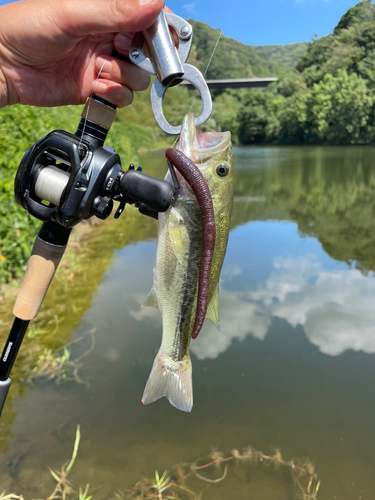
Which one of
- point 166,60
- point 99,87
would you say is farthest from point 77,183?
point 99,87

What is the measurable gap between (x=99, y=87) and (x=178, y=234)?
809 mm

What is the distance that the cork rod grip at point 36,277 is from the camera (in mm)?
1677

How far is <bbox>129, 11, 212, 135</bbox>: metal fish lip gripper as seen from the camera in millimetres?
1349

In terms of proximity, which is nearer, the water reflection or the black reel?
the black reel

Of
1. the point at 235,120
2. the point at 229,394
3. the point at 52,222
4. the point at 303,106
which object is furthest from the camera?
the point at 235,120

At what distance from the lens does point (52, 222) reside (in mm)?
1606

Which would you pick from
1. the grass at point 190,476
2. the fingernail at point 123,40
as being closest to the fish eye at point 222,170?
the fingernail at point 123,40

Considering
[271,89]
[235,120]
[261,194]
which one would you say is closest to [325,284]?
[261,194]

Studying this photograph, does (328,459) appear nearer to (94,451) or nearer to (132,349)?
(94,451)

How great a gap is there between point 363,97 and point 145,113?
2188 centimetres

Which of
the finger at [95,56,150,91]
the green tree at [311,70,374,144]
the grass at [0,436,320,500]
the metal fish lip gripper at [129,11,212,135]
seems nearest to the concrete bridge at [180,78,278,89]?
the metal fish lip gripper at [129,11,212,135]

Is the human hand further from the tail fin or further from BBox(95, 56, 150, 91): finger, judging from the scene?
the tail fin

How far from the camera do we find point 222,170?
1.58m

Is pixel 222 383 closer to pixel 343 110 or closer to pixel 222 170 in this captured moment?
pixel 222 170
